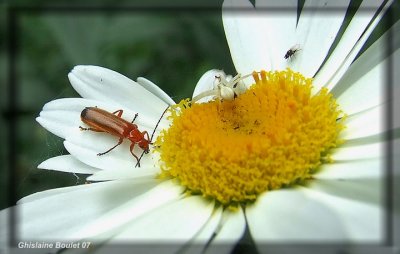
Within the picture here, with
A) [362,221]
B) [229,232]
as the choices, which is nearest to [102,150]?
[229,232]

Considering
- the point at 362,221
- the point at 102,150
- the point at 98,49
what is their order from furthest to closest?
the point at 98,49 < the point at 102,150 < the point at 362,221

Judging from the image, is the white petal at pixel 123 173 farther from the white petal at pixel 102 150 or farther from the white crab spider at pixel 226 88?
the white crab spider at pixel 226 88

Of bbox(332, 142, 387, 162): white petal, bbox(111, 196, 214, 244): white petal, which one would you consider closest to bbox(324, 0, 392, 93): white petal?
bbox(332, 142, 387, 162): white petal

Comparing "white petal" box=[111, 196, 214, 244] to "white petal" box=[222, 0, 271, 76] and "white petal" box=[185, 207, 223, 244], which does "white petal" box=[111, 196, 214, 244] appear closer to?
"white petal" box=[185, 207, 223, 244]

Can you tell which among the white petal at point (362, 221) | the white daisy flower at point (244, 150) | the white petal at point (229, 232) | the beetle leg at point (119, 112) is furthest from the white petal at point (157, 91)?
the white petal at point (362, 221)

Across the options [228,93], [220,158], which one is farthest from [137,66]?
[220,158]

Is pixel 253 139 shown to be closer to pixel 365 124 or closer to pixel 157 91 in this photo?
pixel 365 124

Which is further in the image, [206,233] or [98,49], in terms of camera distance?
[98,49]
